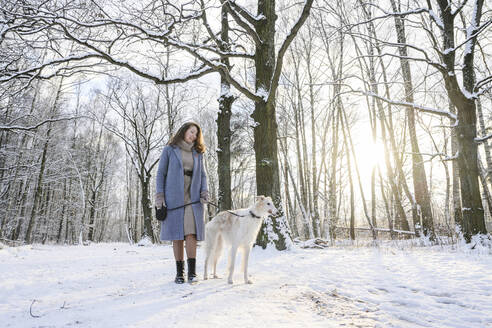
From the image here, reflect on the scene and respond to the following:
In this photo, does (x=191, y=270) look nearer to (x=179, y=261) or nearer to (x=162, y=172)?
(x=179, y=261)

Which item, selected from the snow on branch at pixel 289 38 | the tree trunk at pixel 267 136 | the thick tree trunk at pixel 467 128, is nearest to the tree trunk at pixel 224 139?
the tree trunk at pixel 267 136

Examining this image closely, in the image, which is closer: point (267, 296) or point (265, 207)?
point (267, 296)

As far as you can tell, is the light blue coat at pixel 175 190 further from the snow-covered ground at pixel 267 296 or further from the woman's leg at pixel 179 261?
the snow-covered ground at pixel 267 296

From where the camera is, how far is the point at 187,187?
13.8 ft

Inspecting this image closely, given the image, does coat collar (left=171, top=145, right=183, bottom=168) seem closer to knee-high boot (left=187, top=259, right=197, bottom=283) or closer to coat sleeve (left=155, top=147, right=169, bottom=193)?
coat sleeve (left=155, top=147, right=169, bottom=193)

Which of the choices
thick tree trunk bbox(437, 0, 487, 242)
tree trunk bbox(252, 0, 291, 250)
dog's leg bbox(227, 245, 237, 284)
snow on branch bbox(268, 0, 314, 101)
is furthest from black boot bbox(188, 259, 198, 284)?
thick tree trunk bbox(437, 0, 487, 242)

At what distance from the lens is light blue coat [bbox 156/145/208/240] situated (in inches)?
155

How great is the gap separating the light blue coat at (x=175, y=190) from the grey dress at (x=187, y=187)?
0.17 feet

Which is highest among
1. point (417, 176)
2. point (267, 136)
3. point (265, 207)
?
point (267, 136)

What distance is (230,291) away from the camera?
11.0 ft

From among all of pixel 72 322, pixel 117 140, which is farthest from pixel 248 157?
pixel 72 322

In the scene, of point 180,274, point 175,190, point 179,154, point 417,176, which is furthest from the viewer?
point 417,176

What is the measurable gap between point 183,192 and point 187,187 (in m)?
0.15

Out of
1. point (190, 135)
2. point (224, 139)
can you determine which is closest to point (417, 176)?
point (224, 139)
